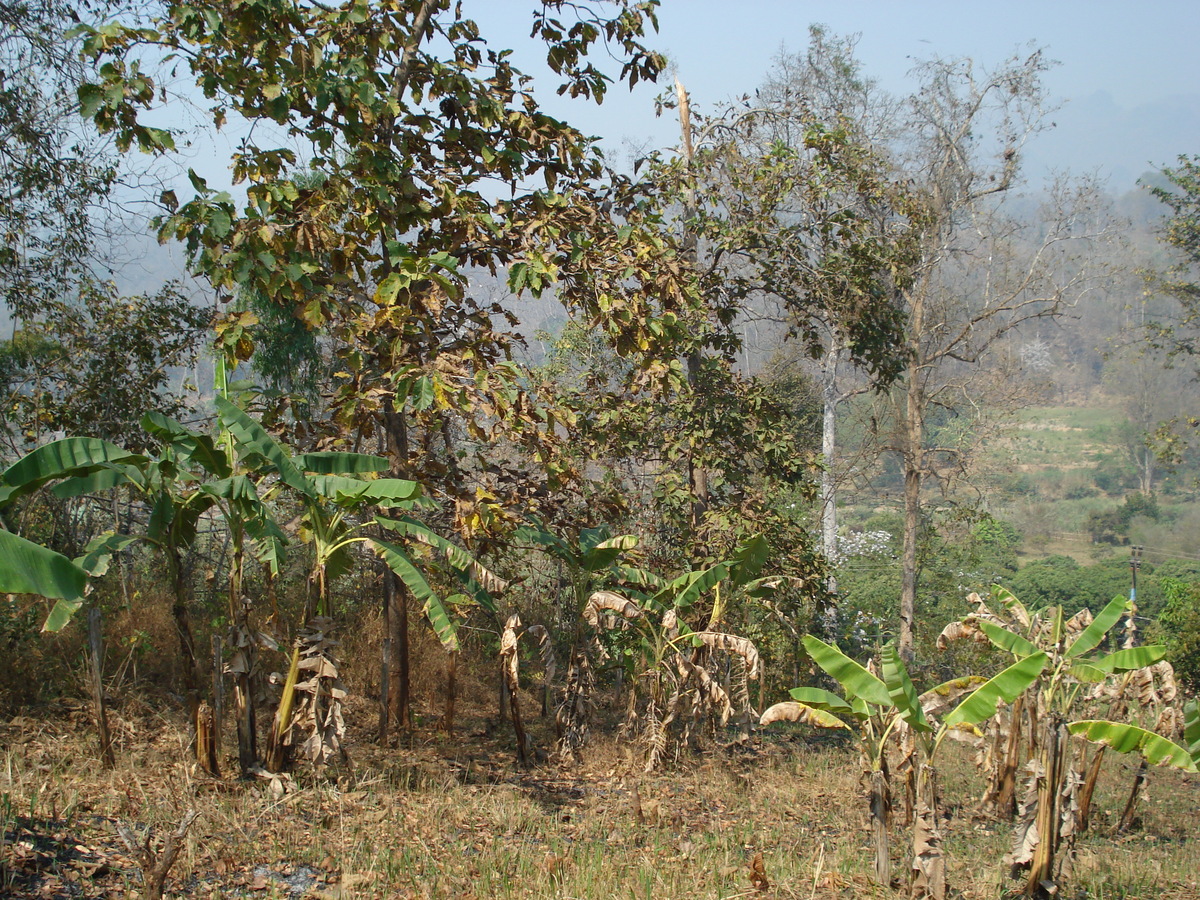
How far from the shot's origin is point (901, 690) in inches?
202

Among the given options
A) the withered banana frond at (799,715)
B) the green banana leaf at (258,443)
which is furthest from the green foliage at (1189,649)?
the green banana leaf at (258,443)

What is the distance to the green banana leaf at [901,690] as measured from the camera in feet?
16.7

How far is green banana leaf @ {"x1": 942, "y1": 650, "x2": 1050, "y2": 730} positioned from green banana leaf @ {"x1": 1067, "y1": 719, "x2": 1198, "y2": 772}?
0.86 meters

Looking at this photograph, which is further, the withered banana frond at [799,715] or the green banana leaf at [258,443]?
the withered banana frond at [799,715]

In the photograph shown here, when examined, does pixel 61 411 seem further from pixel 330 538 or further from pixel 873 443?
pixel 873 443

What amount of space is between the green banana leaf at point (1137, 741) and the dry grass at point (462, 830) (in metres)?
0.93

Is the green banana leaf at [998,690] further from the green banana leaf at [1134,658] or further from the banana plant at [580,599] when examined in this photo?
the banana plant at [580,599]

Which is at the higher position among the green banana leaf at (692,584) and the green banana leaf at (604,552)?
the green banana leaf at (604,552)

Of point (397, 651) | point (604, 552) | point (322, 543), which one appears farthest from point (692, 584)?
point (322, 543)

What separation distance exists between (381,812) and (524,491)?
9.30ft

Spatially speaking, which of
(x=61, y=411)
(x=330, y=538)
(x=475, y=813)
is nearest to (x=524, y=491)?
(x=330, y=538)

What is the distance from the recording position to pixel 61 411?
29.5 feet

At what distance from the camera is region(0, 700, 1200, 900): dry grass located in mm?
4707

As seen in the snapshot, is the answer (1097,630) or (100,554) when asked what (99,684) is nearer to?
(100,554)
